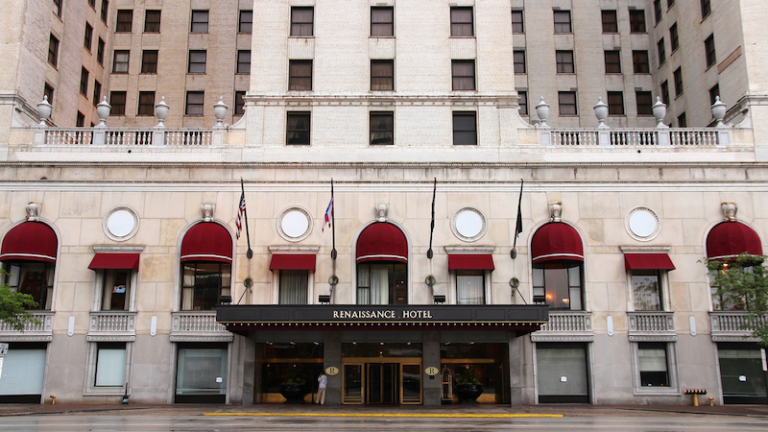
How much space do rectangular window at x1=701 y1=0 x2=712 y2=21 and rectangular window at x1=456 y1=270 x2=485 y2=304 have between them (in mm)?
21667

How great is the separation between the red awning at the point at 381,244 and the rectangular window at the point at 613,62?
25407 millimetres

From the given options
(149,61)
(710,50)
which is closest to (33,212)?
(149,61)

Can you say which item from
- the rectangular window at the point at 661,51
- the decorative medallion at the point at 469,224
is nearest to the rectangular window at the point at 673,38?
the rectangular window at the point at 661,51

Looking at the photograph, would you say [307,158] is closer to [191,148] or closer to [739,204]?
[191,148]

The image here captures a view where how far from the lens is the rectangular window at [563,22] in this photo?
160 ft

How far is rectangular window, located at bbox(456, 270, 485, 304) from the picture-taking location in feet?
105

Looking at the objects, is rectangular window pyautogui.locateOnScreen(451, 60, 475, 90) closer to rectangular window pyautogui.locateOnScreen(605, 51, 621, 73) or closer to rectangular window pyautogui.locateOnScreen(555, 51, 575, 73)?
rectangular window pyautogui.locateOnScreen(555, 51, 575, 73)

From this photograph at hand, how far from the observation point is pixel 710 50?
38.7 meters

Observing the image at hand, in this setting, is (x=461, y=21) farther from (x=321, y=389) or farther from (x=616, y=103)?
(x=321, y=389)

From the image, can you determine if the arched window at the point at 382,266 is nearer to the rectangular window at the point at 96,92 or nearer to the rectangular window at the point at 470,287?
the rectangular window at the point at 470,287

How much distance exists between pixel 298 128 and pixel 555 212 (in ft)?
45.5

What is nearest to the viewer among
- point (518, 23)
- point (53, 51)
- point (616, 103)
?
point (53, 51)

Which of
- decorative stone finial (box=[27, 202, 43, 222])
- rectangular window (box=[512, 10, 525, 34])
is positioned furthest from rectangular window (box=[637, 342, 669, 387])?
decorative stone finial (box=[27, 202, 43, 222])

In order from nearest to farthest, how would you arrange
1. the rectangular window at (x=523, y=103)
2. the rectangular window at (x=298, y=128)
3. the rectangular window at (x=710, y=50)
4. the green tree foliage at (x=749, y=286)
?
the green tree foliage at (x=749, y=286) < the rectangular window at (x=298, y=128) < the rectangular window at (x=710, y=50) < the rectangular window at (x=523, y=103)
